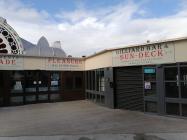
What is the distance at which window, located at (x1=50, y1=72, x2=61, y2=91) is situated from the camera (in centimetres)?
1955

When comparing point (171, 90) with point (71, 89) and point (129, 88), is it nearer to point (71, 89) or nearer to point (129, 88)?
point (129, 88)

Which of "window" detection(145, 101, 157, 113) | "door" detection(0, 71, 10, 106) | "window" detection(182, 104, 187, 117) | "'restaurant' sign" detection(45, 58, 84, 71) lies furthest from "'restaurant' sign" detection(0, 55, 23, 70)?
"window" detection(182, 104, 187, 117)

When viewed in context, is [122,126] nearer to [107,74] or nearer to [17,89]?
[107,74]

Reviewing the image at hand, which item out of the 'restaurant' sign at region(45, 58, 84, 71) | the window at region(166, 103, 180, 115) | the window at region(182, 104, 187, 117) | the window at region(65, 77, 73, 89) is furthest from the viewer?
the window at region(65, 77, 73, 89)

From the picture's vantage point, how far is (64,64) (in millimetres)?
20156

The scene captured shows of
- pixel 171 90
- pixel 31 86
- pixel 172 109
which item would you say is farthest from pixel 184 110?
pixel 31 86

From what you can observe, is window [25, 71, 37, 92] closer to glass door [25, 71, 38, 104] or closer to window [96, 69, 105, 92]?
glass door [25, 71, 38, 104]

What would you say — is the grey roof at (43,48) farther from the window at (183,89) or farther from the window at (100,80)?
the window at (183,89)

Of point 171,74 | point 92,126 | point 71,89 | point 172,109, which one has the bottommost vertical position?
point 92,126

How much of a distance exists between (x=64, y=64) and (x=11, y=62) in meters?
3.94

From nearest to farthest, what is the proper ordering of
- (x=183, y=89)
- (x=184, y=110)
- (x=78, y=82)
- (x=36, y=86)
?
(x=184, y=110), (x=183, y=89), (x=36, y=86), (x=78, y=82)

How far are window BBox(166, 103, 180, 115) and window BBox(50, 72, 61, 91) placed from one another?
9.65m

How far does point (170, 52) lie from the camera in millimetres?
12133

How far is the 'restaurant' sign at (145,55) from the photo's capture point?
40.3 feet
